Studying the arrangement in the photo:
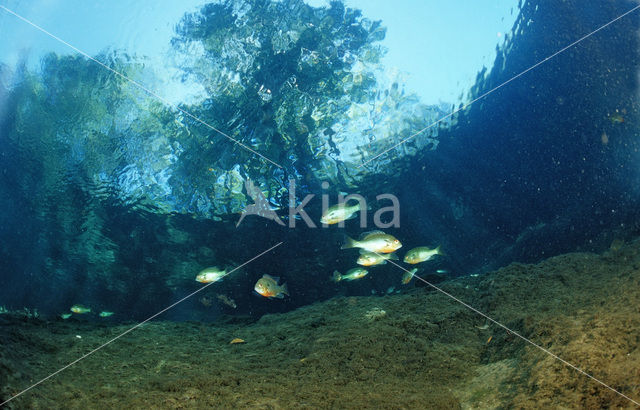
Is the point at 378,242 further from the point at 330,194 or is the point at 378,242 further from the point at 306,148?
the point at 330,194

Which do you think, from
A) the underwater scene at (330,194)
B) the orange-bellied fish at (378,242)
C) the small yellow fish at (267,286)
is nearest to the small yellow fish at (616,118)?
the underwater scene at (330,194)

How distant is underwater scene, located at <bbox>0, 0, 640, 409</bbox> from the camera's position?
136 inches

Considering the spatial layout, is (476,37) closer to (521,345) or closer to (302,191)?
(302,191)

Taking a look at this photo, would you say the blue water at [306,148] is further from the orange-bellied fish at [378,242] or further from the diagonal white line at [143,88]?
the orange-bellied fish at [378,242]

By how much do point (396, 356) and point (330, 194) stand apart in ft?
33.3

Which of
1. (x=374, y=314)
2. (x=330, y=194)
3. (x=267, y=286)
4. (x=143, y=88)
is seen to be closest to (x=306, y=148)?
(x=330, y=194)

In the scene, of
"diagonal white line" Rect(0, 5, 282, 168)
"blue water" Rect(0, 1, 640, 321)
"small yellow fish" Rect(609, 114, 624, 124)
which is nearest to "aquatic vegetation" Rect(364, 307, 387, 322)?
"blue water" Rect(0, 1, 640, 321)

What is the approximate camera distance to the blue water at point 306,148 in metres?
8.91

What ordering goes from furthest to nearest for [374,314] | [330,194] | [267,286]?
1. [330,194]
2. [267,286]
3. [374,314]

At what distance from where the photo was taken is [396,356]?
405cm

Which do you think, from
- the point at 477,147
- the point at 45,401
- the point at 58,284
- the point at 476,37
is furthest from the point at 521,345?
the point at 58,284

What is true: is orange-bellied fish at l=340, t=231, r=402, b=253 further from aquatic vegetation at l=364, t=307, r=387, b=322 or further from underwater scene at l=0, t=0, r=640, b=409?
aquatic vegetation at l=364, t=307, r=387, b=322

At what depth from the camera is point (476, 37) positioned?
32.0ft

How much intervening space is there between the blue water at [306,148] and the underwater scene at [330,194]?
0.27 feet
